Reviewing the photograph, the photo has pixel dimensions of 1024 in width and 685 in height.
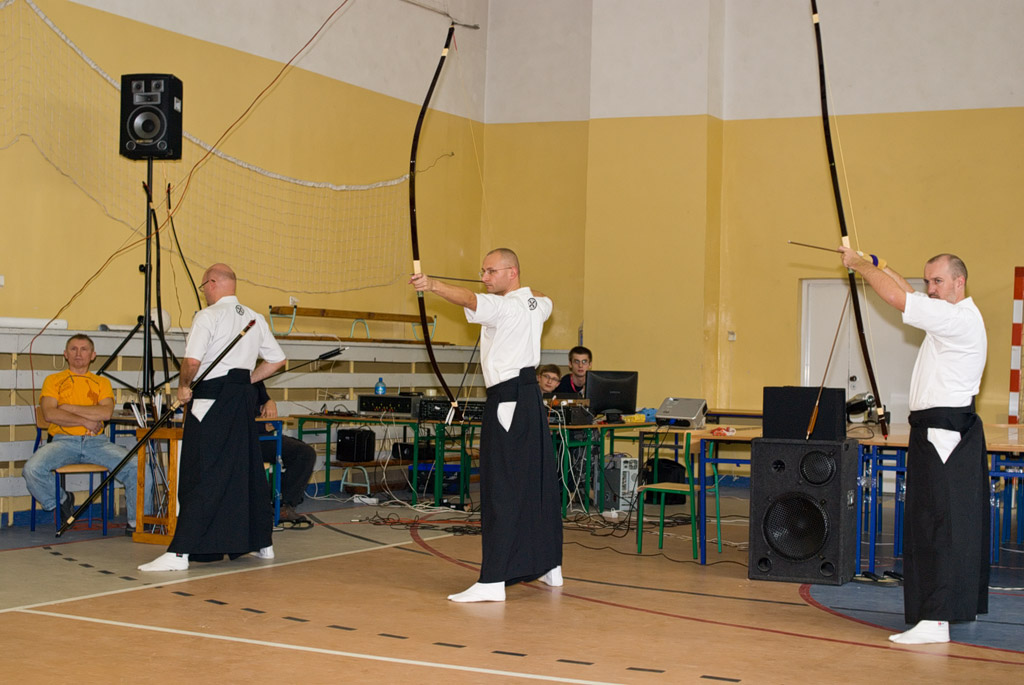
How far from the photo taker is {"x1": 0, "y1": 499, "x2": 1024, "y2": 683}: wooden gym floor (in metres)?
4.11

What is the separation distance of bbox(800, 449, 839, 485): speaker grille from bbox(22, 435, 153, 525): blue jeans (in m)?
4.31

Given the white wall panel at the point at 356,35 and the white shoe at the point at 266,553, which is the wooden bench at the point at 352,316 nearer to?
the white wall panel at the point at 356,35

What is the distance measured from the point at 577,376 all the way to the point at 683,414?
1695 millimetres

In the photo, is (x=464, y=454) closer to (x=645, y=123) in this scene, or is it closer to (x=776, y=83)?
(x=645, y=123)

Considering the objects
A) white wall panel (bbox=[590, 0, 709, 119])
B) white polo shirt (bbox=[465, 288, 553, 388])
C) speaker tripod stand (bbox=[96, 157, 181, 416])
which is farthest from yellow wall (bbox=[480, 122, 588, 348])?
white polo shirt (bbox=[465, 288, 553, 388])

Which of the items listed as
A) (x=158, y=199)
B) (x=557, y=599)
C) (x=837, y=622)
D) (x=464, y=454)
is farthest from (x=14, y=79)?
(x=837, y=622)

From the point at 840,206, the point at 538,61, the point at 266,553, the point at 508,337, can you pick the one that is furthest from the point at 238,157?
the point at 840,206

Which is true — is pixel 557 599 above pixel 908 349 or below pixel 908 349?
below

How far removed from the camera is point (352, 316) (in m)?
10.5

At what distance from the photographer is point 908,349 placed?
10906mm

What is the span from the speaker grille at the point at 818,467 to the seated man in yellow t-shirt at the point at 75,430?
4.32 metres

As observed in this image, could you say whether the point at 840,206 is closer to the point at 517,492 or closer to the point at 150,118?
the point at 517,492

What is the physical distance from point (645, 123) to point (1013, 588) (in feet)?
21.4

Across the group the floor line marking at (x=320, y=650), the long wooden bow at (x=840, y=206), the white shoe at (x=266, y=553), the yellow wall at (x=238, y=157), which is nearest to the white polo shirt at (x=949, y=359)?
the long wooden bow at (x=840, y=206)
